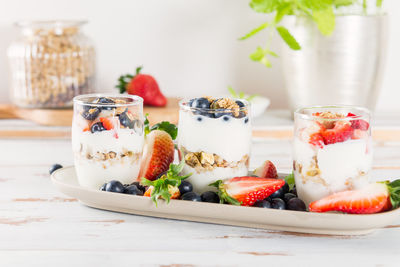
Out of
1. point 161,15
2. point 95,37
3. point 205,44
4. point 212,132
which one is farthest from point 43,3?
point 212,132

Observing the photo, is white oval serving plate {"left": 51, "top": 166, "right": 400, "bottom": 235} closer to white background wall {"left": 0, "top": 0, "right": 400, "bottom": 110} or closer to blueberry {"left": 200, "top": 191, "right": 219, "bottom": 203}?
blueberry {"left": 200, "top": 191, "right": 219, "bottom": 203}

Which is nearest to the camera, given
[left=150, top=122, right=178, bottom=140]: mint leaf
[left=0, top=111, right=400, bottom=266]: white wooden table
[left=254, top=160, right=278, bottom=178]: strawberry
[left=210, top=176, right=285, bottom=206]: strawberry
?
[left=0, top=111, right=400, bottom=266]: white wooden table

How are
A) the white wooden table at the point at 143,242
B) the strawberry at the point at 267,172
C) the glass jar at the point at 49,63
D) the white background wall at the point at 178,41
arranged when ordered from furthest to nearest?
the white background wall at the point at 178,41 < the glass jar at the point at 49,63 < the strawberry at the point at 267,172 < the white wooden table at the point at 143,242

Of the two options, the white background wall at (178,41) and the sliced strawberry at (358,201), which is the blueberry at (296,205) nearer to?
the sliced strawberry at (358,201)

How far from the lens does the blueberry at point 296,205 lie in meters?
0.95

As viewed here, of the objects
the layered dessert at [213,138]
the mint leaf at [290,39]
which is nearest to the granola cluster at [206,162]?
the layered dessert at [213,138]

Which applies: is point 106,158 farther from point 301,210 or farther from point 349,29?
point 349,29

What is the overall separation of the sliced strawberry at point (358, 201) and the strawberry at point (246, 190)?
8cm

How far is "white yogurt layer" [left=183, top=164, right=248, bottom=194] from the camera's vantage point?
1.02 m

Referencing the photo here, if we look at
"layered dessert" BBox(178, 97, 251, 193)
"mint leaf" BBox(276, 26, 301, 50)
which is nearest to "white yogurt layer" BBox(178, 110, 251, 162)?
"layered dessert" BBox(178, 97, 251, 193)

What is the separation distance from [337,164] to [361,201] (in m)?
0.07

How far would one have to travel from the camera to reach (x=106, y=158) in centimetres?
105

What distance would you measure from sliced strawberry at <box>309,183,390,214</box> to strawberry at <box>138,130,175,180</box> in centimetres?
31

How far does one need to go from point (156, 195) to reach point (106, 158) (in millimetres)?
140
